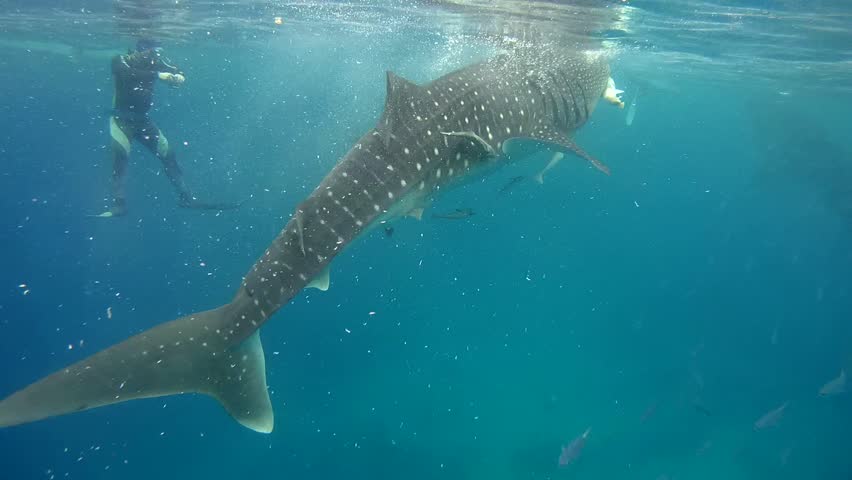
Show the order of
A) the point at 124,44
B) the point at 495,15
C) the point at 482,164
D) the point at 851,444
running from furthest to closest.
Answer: the point at 124,44 < the point at 851,444 < the point at 495,15 < the point at 482,164

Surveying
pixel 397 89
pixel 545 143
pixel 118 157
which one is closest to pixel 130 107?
pixel 118 157

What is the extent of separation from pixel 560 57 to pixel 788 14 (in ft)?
31.1

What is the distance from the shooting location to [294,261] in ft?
14.0

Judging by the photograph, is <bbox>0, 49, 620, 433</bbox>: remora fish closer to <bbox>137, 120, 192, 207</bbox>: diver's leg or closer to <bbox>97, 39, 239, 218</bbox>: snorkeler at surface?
<bbox>97, 39, 239, 218</bbox>: snorkeler at surface

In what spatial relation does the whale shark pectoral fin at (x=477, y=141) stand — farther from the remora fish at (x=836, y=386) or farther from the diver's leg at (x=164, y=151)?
the diver's leg at (x=164, y=151)

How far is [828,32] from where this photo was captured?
1577cm

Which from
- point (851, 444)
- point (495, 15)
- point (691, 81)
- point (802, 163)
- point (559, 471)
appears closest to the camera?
point (559, 471)

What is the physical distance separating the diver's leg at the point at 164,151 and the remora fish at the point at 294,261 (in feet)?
38.7

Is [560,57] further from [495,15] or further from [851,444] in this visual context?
[851,444]

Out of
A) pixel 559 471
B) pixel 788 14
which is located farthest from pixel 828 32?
pixel 559 471

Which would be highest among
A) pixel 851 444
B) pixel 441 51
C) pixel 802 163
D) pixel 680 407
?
pixel 441 51

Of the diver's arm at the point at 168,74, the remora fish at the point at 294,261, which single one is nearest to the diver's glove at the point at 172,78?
the diver's arm at the point at 168,74

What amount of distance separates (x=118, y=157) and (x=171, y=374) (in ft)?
41.0

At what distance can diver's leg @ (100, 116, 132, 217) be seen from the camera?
13750 millimetres
